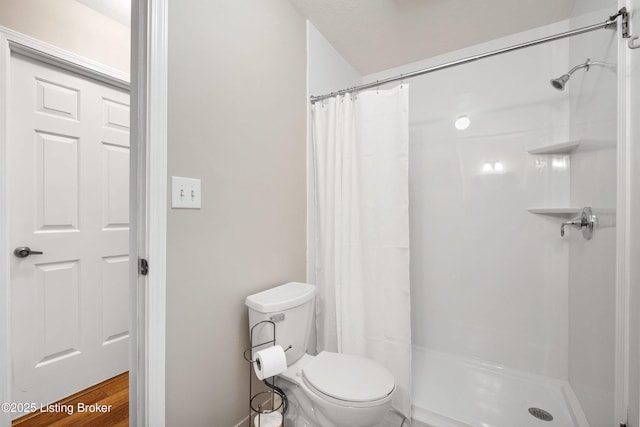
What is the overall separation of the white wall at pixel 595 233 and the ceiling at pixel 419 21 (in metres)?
0.27

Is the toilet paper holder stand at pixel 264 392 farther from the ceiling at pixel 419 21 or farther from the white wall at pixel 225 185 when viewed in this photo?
the ceiling at pixel 419 21

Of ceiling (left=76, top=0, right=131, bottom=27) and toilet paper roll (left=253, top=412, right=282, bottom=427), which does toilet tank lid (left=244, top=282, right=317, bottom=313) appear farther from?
ceiling (left=76, top=0, right=131, bottom=27)

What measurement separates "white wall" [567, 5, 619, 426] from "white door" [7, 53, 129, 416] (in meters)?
2.66

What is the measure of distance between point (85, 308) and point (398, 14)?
2674mm

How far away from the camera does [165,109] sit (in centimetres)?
103

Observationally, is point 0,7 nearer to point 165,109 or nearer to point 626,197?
point 165,109

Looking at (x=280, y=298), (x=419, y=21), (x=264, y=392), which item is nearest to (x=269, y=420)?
(x=264, y=392)

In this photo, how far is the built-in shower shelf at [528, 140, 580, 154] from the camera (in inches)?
62.6

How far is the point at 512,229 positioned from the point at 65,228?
286 cm

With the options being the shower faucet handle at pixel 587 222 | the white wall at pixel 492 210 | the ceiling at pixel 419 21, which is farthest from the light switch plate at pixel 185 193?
the shower faucet handle at pixel 587 222

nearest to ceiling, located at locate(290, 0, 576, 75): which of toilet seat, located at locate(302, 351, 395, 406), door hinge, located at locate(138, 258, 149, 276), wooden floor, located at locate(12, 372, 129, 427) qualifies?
door hinge, located at locate(138, 258, 149, 276)

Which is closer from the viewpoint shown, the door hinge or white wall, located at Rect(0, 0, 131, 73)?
the door hinge

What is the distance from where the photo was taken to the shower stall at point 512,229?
138cm

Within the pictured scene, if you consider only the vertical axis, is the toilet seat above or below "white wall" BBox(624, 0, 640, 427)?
below
